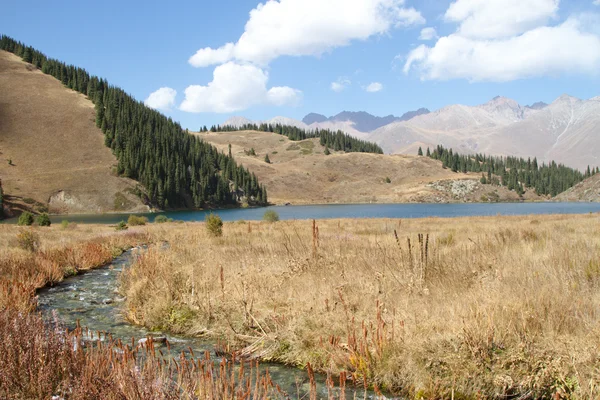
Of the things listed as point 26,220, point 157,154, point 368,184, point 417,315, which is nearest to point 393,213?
point 26,220

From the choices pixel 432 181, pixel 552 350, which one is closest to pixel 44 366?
pixel 552 350

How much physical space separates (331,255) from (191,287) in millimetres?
4202

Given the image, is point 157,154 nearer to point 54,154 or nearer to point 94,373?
point 54,154

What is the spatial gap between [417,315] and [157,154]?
5337 inches

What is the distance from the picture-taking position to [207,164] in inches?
5910

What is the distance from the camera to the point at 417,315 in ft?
21.0

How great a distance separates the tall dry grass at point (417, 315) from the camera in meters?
5.07

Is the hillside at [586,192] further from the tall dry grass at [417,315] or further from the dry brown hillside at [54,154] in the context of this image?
the tall dry grass at [417,315]

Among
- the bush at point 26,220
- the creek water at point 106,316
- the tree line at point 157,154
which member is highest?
the tree line at point 157,154

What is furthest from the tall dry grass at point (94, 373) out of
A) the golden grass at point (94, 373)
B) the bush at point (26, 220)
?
the bush at point (26, 220)

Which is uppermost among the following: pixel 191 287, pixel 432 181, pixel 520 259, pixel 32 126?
pixel 32 126

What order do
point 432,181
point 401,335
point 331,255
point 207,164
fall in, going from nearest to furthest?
point 401,335, point 331,255, point 207,164, point 432,181

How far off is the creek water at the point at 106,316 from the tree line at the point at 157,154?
103 m

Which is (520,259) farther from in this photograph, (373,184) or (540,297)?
(373,184)
